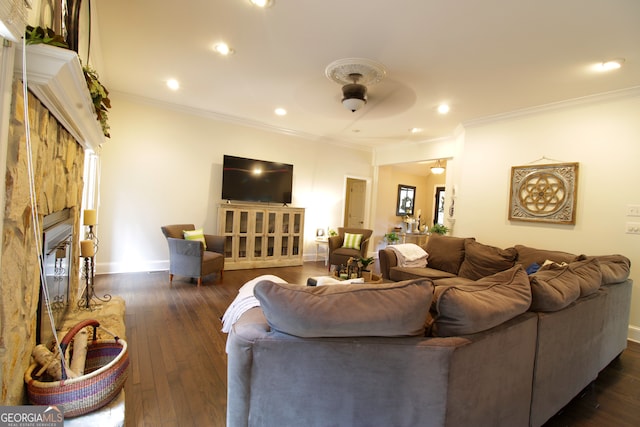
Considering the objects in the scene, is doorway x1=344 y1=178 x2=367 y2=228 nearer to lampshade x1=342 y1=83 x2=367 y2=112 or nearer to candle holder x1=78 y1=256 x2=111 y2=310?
lampshade x1=342 y1=83 x2=367 y2=112

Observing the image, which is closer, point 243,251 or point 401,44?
point 401,44

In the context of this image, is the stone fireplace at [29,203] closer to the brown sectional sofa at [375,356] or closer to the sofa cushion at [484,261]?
the brown sectional sofa at [375,356]

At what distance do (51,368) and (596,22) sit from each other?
3.98m

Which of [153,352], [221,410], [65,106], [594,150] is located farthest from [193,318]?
[594,150]

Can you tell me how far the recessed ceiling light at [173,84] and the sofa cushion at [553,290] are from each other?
4.20 m

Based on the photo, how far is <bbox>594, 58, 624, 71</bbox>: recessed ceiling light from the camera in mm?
2600

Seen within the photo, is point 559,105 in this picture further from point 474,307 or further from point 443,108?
point 474,307

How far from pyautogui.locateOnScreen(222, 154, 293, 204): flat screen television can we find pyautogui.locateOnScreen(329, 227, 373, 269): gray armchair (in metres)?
1.22

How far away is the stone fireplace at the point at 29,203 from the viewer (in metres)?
1.02

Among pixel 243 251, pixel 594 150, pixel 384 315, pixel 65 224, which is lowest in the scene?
pixel 243 251

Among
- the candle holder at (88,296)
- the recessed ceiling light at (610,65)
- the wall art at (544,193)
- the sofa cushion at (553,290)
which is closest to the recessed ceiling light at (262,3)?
the sofa cushion at (553,290)

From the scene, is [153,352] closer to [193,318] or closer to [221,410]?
[193,318]

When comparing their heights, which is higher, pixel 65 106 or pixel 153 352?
pixel 65 106

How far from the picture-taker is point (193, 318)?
2.94m
